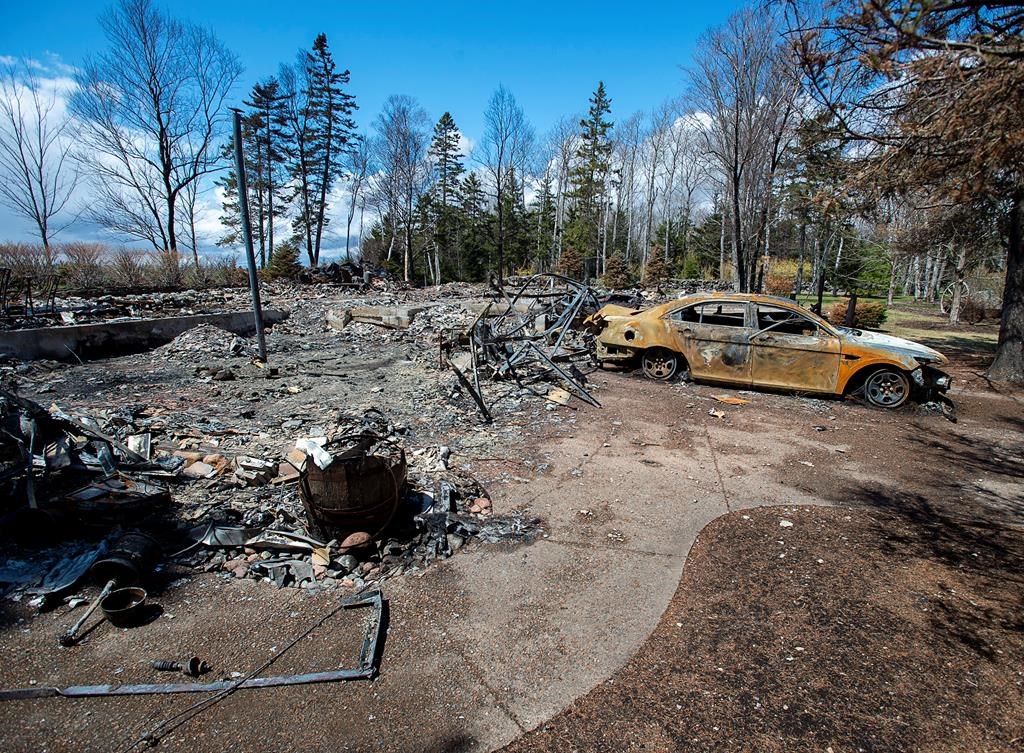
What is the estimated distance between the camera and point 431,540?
4.15 metres

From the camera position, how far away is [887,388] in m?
7.70

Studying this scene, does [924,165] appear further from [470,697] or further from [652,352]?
[470,697]

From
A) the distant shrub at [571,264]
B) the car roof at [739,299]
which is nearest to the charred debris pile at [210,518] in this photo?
the car roof at [739,299]

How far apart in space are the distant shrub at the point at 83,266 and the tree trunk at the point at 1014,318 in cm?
2570

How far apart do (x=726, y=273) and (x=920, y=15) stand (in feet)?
137

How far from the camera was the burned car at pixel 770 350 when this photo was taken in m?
7.62

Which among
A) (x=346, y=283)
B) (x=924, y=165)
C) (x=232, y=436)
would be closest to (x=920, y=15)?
(x=924, y=165)

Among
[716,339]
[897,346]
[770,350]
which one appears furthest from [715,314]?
A: [897,346]

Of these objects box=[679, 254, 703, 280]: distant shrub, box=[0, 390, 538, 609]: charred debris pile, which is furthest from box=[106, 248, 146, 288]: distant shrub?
box=[679, 254, 703, 280]: distant shrub

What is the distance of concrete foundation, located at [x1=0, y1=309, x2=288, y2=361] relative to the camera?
10.1 m

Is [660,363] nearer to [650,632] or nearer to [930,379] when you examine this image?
[930,379]

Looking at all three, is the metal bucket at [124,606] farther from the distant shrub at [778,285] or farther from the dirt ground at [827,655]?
the distant shrub at [778,285]

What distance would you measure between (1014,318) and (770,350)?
5763 millimetres

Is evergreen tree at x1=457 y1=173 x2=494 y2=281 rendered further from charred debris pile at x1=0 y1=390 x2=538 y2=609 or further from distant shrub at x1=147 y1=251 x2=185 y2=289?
charred debris pile at x1=0 y1=390 x2=538 y2=609
